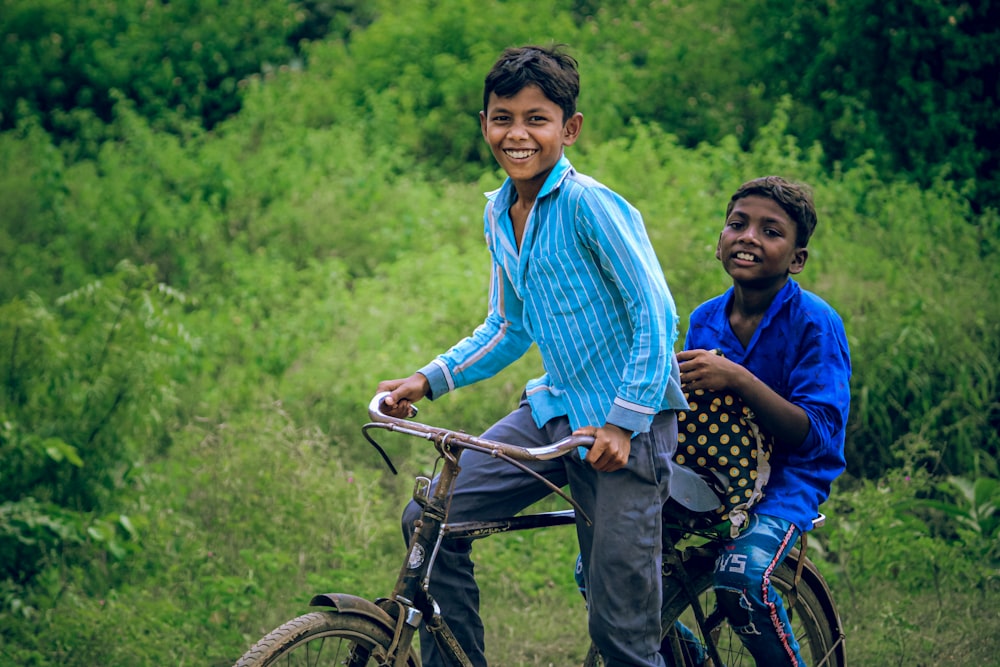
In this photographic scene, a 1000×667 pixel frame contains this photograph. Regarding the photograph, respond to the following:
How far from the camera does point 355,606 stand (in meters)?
2.58

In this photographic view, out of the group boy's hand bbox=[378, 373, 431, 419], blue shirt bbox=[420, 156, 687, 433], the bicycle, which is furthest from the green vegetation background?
blue shirt bbox=[420, 156, 687, 433]

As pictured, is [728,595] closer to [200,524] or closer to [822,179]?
[200,524]

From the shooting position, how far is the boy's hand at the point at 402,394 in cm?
296

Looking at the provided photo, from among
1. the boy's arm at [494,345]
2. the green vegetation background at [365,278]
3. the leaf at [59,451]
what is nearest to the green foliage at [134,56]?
the green vegetation background at [365,278]

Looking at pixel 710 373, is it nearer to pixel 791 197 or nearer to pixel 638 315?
pixel 638 315

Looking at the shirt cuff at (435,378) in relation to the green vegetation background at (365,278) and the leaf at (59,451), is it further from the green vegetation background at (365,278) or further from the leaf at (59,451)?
the leaf at (59,451)

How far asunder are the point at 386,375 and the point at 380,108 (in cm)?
448

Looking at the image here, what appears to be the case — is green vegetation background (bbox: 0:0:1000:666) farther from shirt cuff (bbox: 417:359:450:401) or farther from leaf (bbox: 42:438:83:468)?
shirt cuff (bbox: 417:359:450:401)

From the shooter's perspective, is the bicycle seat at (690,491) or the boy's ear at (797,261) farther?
the boy's ear at (797,261)

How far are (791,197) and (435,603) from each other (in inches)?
61.6

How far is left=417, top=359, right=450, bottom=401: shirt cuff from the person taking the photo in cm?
300

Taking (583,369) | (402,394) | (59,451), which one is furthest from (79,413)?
(583,369)

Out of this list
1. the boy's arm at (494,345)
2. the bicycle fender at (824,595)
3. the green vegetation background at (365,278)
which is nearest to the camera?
the boy's arm at (494,345)

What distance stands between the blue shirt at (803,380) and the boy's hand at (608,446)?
2.15 feet
